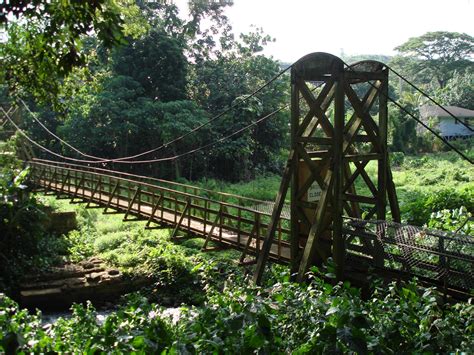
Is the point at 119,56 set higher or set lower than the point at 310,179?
higher

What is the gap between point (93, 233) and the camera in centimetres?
1436

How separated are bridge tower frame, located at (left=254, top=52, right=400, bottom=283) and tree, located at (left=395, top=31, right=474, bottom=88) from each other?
38364mm

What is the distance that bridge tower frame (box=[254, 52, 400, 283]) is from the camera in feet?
17.6

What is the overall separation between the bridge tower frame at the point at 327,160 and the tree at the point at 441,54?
126 ft

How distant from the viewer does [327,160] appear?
5613mm

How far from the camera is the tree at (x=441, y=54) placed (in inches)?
1598

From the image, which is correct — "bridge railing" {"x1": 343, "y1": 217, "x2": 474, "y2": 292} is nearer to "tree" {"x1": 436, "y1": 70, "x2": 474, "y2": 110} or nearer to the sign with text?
the sign with text

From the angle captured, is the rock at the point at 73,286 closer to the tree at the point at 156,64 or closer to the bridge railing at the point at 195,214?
the bridge railing at the point at 195,214

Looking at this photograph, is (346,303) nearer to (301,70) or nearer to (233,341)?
(233,341)

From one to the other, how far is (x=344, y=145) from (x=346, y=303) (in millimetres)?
2943

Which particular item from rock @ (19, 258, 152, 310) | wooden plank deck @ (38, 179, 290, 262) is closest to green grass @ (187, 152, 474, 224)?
wooden plank deck @ (38, 179, 290, 262)

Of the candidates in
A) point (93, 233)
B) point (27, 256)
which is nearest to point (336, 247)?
point (27, 256)

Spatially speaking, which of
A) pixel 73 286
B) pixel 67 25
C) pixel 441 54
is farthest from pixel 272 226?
pixel 441 54

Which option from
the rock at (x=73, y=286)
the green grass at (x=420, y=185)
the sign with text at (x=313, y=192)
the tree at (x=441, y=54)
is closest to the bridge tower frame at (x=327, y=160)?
the sign with text at (x=313, y=192)
